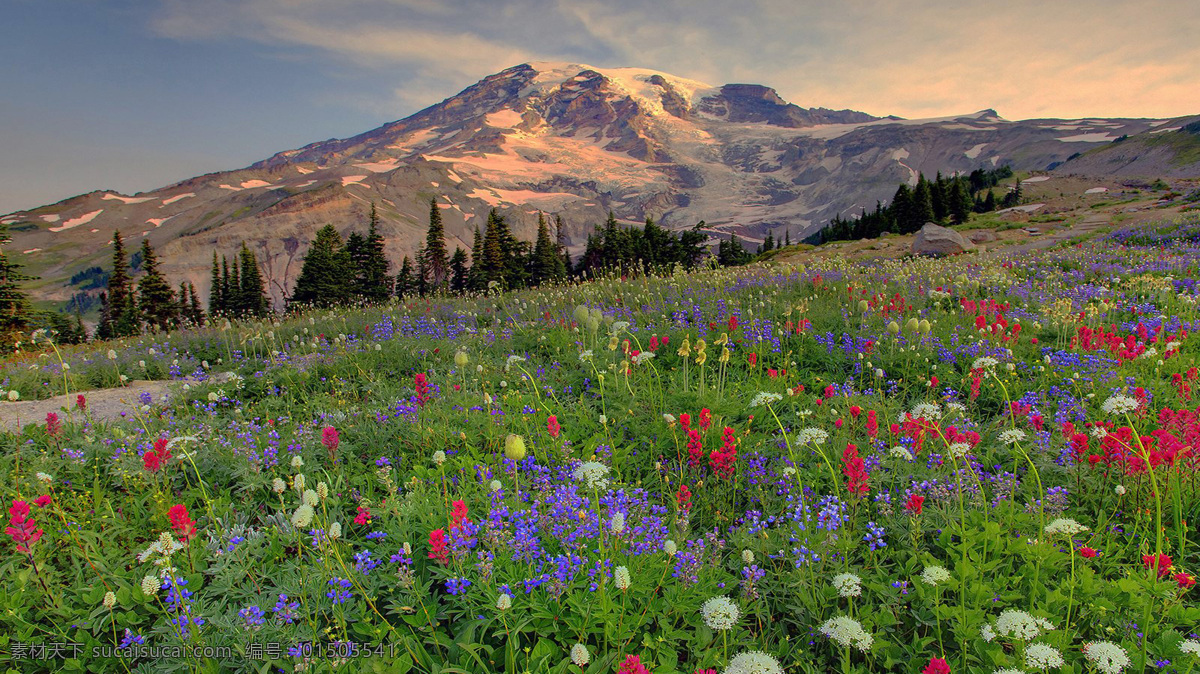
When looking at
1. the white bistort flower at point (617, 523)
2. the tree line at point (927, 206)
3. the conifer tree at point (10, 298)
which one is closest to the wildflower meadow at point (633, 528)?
the white bistort flower at point (617, 523)

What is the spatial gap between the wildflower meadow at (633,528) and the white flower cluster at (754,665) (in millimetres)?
13

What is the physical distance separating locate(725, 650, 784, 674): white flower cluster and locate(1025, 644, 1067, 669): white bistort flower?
117 centimetres

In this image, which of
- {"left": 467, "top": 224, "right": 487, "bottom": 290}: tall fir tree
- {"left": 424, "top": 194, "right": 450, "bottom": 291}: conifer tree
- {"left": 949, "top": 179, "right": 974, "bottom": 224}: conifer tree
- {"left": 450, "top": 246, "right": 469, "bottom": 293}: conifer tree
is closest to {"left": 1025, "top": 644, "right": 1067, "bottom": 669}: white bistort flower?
{"left": 467, "top": 224, "right": 487, "bottom": 290}: tall fir tree

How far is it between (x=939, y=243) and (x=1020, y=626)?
104 ft

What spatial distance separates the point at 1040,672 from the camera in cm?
238

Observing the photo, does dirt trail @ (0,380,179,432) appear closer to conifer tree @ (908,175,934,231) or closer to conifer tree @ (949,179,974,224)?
conifer tree @ (949,179,974,224)

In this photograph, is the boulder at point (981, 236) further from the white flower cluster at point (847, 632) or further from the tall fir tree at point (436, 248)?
the tall fir tree at point (436, 248)

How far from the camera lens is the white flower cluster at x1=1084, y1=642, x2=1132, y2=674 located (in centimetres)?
224

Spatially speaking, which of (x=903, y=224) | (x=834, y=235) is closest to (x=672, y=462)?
(x=903, y=224)

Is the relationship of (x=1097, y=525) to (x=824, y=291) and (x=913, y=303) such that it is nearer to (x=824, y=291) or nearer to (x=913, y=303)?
(x=913, y=303)

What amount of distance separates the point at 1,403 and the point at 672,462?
32.7ft

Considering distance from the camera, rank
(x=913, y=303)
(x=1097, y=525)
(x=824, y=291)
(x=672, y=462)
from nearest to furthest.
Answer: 1. (x=1097, y=525)
2. (x=672, y=462)
3. (x=913, y=303)
4. (x=824, y=291)

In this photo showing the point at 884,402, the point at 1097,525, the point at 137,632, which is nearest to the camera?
the point at 137,632

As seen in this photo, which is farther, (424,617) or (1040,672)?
(424,617)
